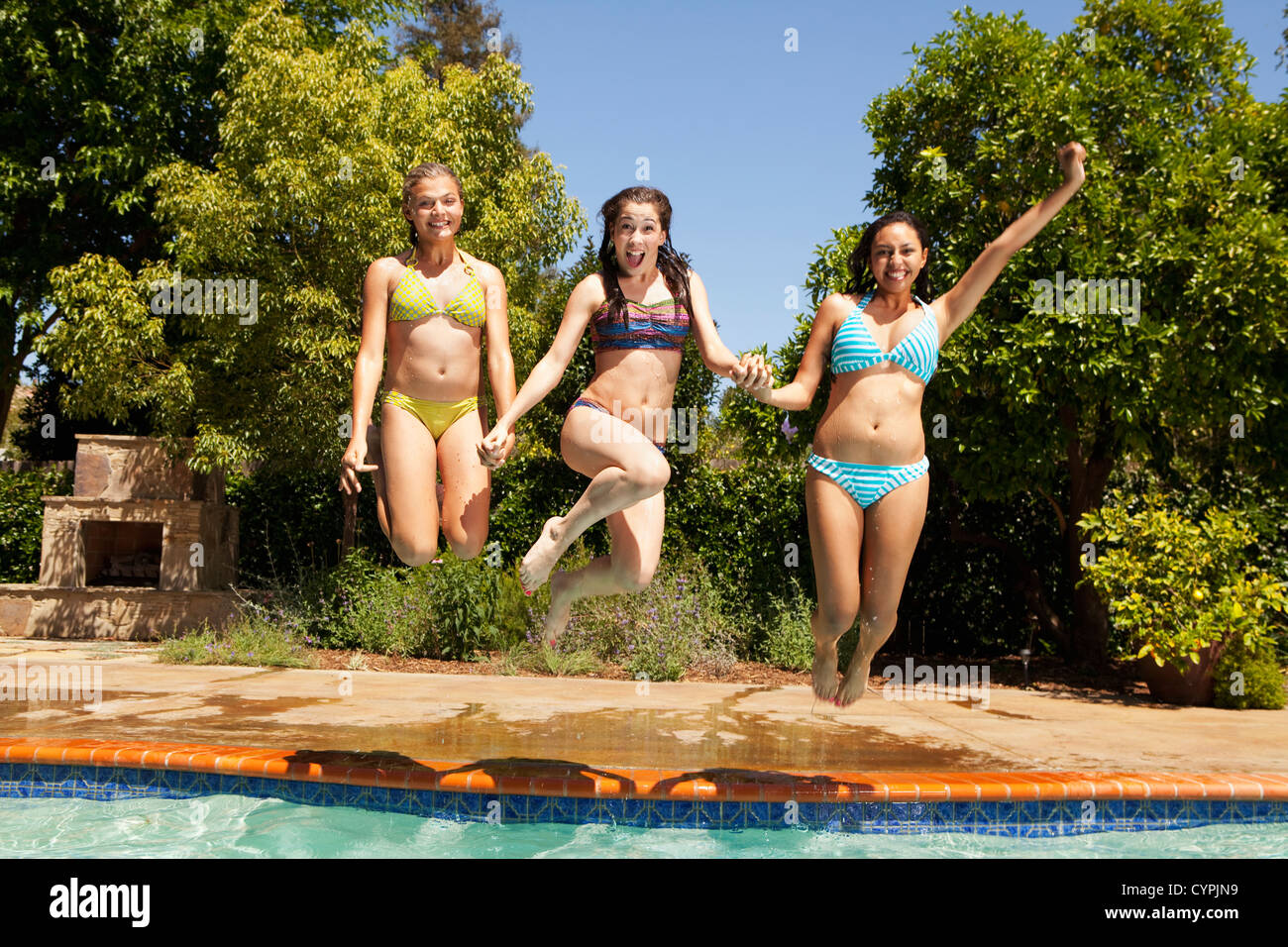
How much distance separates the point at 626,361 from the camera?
4.38 m

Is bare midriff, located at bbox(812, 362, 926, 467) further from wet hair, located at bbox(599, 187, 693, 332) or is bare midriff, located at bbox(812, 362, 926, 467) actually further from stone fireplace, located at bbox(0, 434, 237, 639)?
stone fireplace, located at bbox(0, 434, 237, 639)

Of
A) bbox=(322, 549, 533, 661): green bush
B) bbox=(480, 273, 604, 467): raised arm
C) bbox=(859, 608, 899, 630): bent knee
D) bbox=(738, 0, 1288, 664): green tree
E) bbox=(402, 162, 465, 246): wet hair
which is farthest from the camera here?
bbox=(322, 549, 533, 661): green bush

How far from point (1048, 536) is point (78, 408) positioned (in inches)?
436

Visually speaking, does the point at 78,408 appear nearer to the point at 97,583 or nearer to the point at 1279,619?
the point at 97,583

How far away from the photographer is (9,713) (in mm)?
6992

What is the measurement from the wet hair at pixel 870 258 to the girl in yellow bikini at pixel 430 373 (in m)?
1.72

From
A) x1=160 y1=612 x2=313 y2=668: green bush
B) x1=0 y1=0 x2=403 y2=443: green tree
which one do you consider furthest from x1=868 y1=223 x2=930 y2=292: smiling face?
x1=0 y1=0 x2=403 y2=443: green tree

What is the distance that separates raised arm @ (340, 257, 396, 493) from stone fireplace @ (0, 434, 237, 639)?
8390 millimetres

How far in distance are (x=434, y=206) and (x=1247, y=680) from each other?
761cm

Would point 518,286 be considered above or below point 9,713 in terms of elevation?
above

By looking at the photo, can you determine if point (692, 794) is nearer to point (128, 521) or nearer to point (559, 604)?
point (559, 604)

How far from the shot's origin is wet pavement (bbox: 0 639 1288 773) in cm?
616

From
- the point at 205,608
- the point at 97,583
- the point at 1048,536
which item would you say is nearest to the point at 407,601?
the point at 205,608
